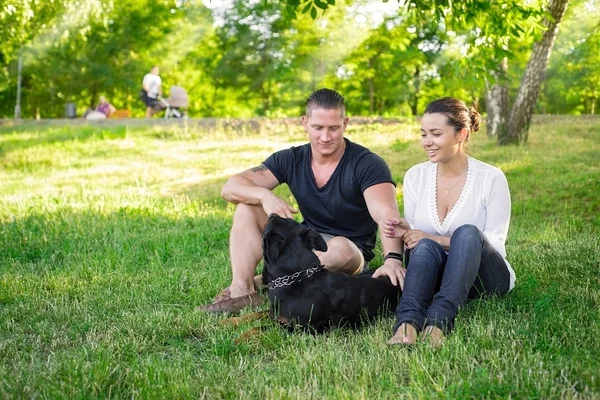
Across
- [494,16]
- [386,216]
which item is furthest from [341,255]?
[494,16]

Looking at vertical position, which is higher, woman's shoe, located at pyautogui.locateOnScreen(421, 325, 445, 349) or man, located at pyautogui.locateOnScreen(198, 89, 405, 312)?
man, located at pyautogui.locateOnScreen(198, 89, 405, 312)

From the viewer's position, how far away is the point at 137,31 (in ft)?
120

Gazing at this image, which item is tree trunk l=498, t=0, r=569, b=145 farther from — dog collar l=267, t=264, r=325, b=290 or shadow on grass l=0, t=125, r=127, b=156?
shadow on grass l=0, t=125, r=127, b=156

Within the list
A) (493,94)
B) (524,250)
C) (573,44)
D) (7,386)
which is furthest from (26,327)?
(573,44)

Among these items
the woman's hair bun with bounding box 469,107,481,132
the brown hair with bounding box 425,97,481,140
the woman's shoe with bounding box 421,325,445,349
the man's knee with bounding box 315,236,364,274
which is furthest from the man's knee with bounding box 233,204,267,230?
the woman's shoe with bounding box 421,325,445,349

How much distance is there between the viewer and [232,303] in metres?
5.68

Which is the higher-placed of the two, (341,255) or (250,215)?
(250,215)

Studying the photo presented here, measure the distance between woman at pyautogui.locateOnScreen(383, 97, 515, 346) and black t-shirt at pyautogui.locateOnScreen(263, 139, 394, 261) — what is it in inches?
14.3

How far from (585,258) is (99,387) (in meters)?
4.70

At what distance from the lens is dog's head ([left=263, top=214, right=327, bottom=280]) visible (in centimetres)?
488

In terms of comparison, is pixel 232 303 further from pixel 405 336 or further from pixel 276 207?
pixel 405 336

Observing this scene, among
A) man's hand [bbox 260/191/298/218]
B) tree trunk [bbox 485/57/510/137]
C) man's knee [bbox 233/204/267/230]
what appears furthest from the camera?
tree trunk [bbox 485/57/510/137]

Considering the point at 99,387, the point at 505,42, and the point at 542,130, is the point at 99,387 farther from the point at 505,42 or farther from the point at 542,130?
the point at 542,130

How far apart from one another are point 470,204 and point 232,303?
6.61 feet
